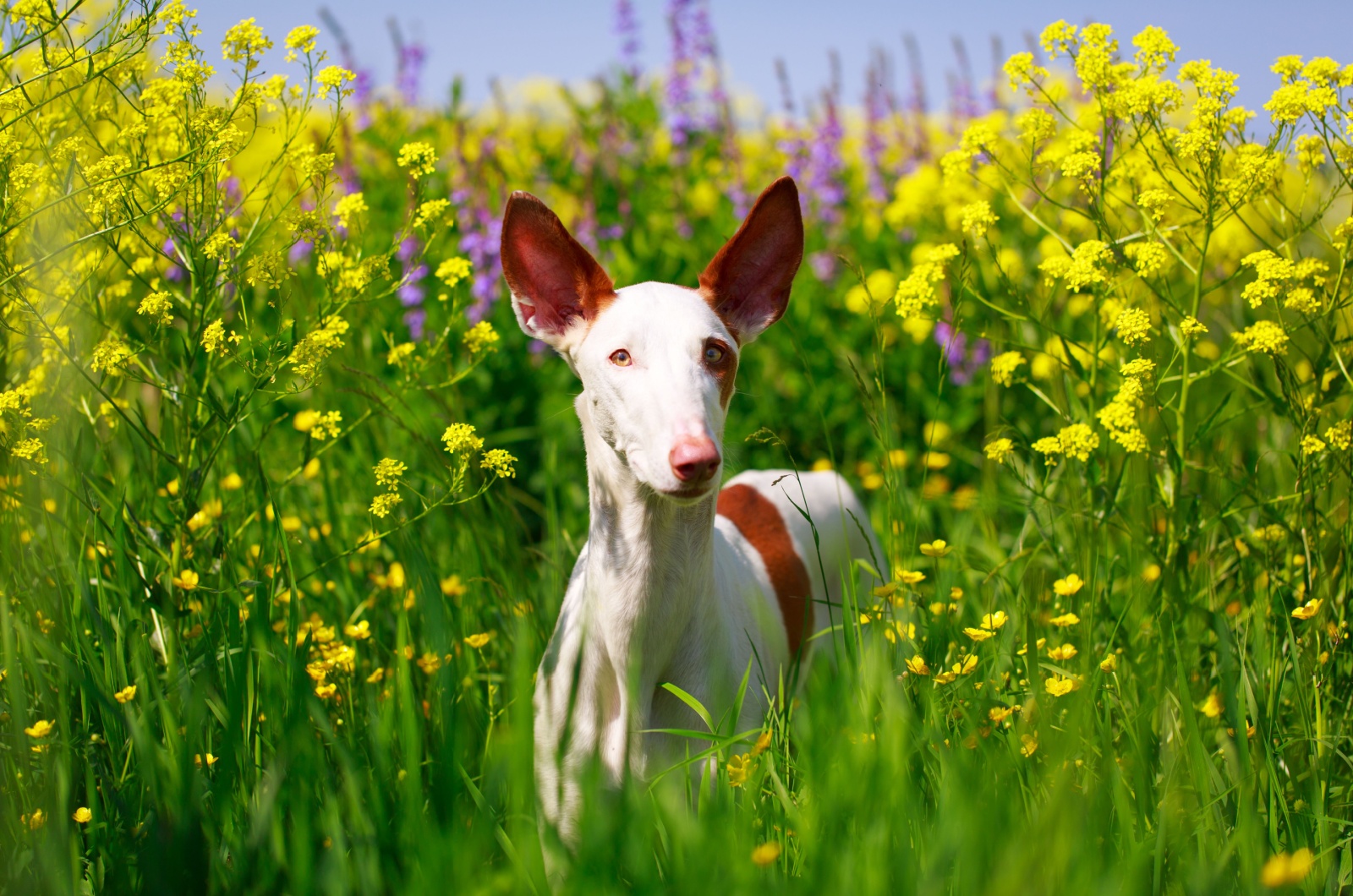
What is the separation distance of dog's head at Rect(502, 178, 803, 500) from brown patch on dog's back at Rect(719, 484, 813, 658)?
82 cm

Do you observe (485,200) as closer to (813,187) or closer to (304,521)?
(813,187)

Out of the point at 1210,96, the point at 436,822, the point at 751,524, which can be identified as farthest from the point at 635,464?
the point at 1210,96

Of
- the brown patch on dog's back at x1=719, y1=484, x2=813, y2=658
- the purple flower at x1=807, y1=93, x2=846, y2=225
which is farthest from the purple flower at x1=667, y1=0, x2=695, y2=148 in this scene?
the brown patch on dog's back at x1=719, y1=484, x2=813, y2=658

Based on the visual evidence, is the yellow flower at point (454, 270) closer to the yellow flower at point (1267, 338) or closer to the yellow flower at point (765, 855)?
the yellow flower at point (765, 855)

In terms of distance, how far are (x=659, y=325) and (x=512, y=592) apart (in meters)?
1.42

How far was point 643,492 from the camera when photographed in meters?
2.41

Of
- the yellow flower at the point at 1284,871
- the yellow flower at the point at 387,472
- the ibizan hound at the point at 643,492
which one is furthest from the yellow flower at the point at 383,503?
the yellow flower at the point at 1284,871

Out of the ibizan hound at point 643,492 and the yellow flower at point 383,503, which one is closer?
the ibizan hound at point 643,492

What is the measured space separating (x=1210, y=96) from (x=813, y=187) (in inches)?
143

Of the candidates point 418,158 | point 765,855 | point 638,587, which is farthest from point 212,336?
point 765,855

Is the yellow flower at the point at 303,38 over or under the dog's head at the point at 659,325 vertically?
over

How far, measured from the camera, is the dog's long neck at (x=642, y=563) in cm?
243

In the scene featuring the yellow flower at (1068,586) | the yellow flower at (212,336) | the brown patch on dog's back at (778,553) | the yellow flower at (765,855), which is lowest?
the yellow flower at (765,855)

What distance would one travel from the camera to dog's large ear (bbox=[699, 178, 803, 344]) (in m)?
2.55
